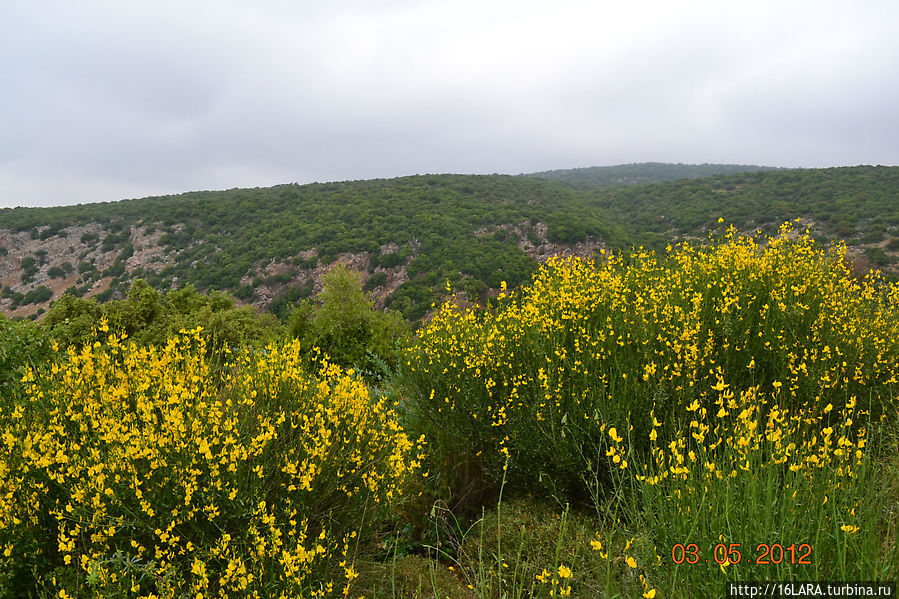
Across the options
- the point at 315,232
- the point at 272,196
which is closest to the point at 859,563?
→ the point at 315,232

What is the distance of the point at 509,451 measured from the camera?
390cm

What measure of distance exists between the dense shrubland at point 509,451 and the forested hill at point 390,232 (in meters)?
21.3

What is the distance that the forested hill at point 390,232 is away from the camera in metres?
32.8

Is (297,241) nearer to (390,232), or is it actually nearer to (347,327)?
(390,232)

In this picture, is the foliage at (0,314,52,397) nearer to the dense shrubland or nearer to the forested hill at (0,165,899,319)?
the dense shrubland

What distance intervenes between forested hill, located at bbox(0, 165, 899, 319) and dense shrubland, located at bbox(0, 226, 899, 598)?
21298 millimetres

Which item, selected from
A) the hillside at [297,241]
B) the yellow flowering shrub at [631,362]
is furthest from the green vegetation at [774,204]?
the yellow flowering shrub at [631,362]

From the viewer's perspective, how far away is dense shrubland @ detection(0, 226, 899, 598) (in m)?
2.14

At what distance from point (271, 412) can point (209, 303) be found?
10710 millimetres

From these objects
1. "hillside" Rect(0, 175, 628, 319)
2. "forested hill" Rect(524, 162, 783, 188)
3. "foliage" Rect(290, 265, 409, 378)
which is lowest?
"foliage" Rect(290, 265, 409, 378)

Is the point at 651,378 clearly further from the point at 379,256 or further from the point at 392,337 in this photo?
the point at 379,256

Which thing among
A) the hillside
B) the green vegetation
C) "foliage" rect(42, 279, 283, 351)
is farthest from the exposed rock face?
"foliage" rect(42, 279, 283, 351)

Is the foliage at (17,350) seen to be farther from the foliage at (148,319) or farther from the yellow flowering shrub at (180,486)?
the foliage at (148,319)

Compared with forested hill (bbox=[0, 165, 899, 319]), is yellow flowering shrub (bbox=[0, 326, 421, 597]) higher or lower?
lower
